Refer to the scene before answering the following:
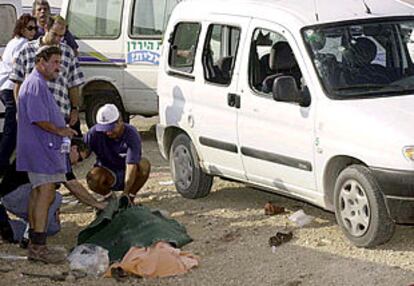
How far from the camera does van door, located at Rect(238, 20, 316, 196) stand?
749 centimetres

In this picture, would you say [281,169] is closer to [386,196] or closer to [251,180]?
[251,180]

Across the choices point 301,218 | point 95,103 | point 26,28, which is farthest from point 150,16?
point 301,218

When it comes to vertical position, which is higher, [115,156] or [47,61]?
[47,61]

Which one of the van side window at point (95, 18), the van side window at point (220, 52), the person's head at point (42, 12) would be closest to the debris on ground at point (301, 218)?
the van side window at point (220, 52)

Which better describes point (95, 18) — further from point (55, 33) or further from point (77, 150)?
point (77, 150)

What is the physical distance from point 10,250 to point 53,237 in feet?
1.68

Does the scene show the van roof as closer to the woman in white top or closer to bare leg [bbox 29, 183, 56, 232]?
the woman in white top

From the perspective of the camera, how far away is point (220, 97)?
8430mm

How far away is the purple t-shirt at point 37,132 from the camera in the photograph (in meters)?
6.93

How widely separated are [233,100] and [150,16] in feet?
13.4

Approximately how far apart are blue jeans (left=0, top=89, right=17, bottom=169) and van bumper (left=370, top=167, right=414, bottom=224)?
10.7 ft

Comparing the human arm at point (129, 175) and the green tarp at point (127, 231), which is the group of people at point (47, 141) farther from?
the green tarp at point (127, 231)

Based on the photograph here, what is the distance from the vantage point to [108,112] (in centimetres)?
826

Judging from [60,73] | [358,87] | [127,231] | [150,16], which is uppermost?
[150,16]
